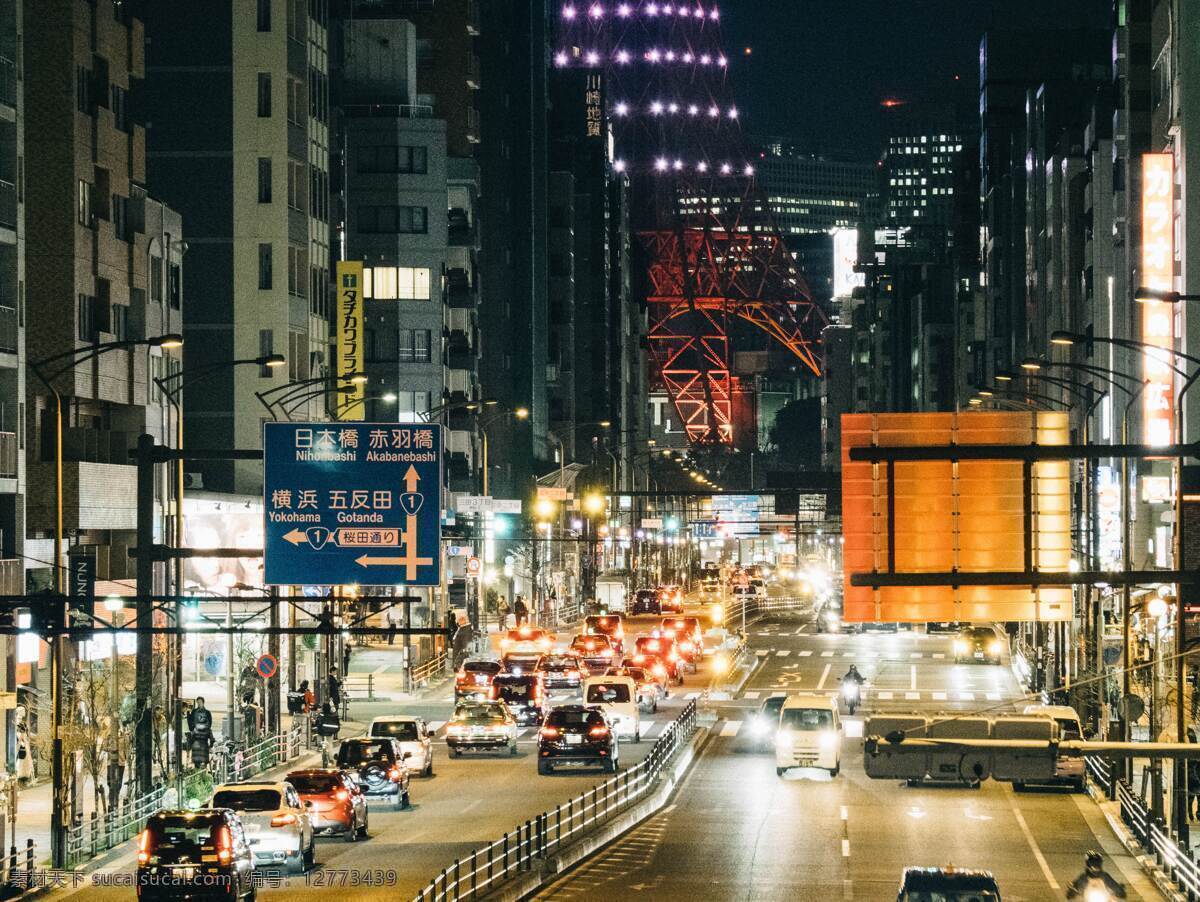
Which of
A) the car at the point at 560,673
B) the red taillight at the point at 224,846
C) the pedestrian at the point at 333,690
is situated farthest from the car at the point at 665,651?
the red taillight at the point at 224,846

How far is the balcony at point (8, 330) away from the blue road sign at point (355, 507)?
2098 centimetres

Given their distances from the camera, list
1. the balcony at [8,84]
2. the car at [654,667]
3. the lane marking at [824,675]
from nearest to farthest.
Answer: the balcony at [8,84], the car at [654,667], the lane marking at [824,675]

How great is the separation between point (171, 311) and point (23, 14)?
1267 centimetres

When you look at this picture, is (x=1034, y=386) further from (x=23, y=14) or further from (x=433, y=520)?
(x=433, y=520)

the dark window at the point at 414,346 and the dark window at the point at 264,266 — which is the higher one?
the dark window at the point at 264,266

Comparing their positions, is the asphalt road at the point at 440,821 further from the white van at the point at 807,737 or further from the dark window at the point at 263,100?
the dark window at the point at 263,100

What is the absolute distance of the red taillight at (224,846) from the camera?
2969 centimetres

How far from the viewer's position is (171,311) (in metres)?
68.1

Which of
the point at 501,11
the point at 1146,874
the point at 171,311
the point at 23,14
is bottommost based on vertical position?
the point at 1146,874

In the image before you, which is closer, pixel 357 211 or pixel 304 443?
pixel 304 443

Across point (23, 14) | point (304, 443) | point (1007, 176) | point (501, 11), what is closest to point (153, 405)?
point (23, 14)

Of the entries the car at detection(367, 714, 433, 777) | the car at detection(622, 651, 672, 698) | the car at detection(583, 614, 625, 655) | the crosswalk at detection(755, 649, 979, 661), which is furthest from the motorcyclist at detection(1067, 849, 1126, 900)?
the crosswalk at detection(755, 649, 979, 661)

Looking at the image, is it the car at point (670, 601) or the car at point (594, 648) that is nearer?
the car at point (594, 648)

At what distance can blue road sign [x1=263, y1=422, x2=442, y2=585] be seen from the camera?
108 ft
